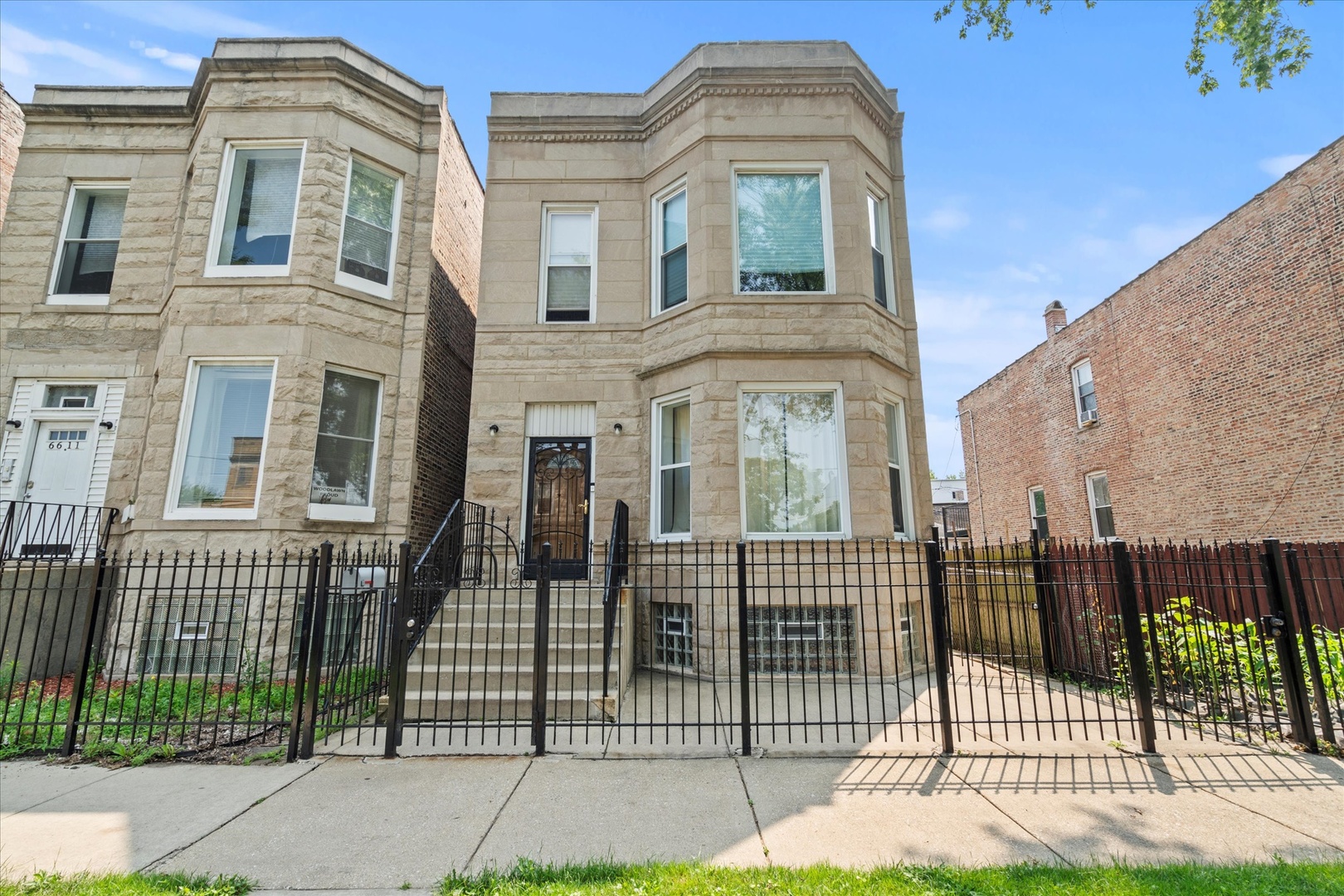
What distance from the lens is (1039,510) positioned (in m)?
19.8

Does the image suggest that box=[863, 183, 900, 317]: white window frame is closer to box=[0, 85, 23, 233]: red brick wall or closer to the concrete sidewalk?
the concrete sidewalk

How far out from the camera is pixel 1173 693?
6.84 metres

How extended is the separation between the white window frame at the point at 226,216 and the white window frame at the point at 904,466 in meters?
9.16

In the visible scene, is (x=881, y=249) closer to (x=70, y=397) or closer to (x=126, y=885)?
(x=126, y=885)

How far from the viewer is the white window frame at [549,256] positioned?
34.1 feet

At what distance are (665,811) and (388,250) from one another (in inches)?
381

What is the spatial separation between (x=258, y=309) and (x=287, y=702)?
5804 mm

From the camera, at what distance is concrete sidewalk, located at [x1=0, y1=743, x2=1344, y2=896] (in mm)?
3656

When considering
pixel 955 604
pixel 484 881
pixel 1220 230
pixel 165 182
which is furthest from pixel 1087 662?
pixel 165 182

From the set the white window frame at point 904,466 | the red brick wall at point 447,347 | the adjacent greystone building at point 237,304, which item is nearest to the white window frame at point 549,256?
the red brick wall at point 447,347

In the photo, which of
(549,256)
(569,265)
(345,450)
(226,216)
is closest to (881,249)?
(569,265)

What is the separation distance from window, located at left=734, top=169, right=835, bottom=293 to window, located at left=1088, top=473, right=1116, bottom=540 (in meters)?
12.0

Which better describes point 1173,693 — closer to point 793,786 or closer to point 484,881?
point 793,786

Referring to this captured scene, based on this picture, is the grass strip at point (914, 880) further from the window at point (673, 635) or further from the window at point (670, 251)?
the window at point (670, 251)
